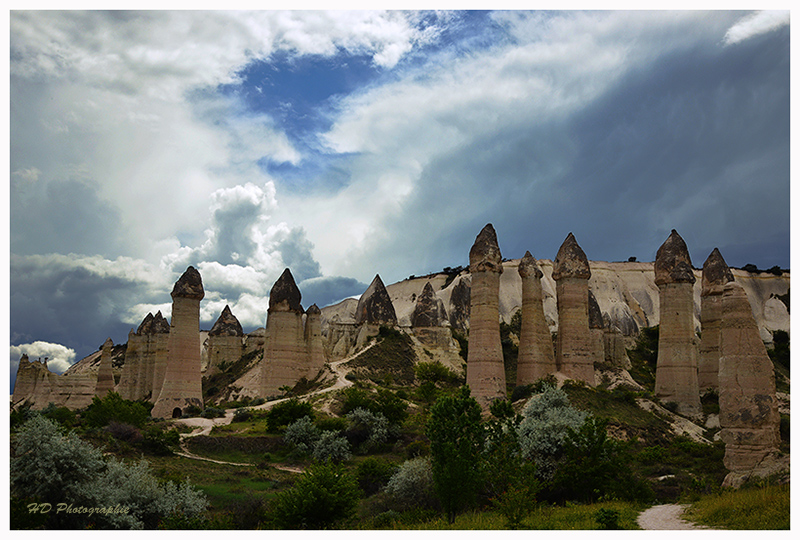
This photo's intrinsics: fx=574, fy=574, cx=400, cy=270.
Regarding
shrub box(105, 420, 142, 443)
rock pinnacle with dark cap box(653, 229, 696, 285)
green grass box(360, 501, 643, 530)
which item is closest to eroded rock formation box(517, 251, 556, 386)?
rock pinnacle with dark cap box(653, 229, 696, 285)

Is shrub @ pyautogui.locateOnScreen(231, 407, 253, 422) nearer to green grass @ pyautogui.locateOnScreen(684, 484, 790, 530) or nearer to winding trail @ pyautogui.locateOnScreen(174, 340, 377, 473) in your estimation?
winding trail @ pyautogui.locateOnScreen(174, 340, 377, 473)

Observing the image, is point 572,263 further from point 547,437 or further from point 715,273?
point 547,437

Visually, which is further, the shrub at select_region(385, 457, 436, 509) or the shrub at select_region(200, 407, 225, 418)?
the shrub at select_region(200, 407, 225, 418)

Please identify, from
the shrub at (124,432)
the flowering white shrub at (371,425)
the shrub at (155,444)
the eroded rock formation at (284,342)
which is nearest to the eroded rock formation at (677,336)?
the flowering white shrub at (371,425)

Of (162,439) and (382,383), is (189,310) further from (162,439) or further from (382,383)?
(382,383)

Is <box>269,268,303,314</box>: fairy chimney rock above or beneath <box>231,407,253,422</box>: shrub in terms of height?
above

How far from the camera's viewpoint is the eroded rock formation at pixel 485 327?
3042cm

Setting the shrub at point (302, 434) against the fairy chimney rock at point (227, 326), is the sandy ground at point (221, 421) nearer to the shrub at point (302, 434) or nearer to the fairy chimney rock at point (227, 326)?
the shrub at point (302, 434)

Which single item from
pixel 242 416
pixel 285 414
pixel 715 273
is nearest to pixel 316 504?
pixel 285 414

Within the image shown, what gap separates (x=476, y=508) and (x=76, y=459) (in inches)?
451

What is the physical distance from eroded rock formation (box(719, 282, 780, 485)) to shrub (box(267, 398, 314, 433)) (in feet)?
70.0

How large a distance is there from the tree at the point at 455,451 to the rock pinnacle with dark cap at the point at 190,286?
980 inches

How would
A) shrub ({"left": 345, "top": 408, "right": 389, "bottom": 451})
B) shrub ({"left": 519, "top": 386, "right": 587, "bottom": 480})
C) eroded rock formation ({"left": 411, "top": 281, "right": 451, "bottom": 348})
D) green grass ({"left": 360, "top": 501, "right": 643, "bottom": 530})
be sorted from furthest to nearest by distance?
eroded rock formation ({"left": 411, "top": 281, "right": 451, "bottom": 348}) < shrub ({"left": 345, "top": 408, "right": 389, "bottom": 451}) < shrub ({"left": 519, "top": 386, "right": 587, "bottom": 480}) < green grass ({"left": 360, "top": 501, "right": 643, "bottom": 530})

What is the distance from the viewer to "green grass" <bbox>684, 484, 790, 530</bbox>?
1198 cm
